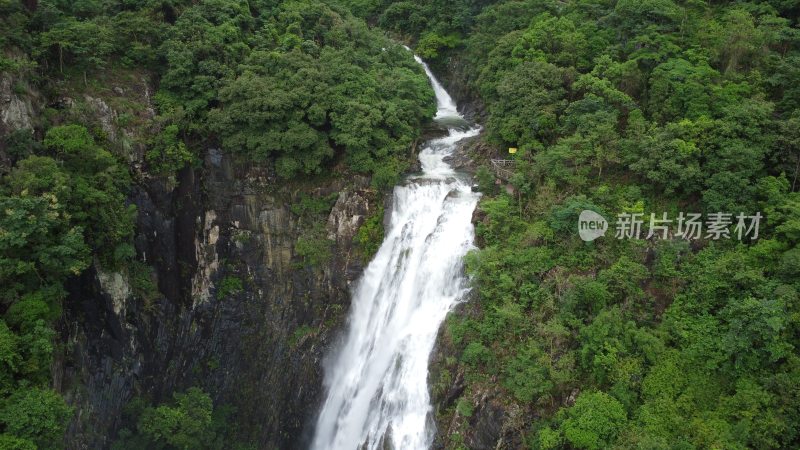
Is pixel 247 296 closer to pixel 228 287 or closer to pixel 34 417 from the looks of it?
pixel 228 287

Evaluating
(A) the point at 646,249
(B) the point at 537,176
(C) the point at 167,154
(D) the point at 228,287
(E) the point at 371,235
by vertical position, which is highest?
(B) the point at 537,176

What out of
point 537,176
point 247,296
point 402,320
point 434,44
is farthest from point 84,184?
point 434,44

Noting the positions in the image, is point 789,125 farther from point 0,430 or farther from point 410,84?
point 0,430

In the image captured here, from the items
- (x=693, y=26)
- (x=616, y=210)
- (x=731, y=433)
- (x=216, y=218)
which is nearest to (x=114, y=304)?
(x=216, y=218)

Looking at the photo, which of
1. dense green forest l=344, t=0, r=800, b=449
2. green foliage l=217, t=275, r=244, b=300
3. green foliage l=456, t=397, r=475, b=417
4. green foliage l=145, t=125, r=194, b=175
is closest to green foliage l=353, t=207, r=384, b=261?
dense green forest l=344, t=0, r=800, b=449

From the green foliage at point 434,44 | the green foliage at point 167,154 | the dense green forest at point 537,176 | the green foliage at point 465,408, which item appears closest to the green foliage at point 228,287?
the dense green forest at point 537,176

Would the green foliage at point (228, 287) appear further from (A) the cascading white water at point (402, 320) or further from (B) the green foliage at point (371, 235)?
(B) the green foliage at point (371, 235)
